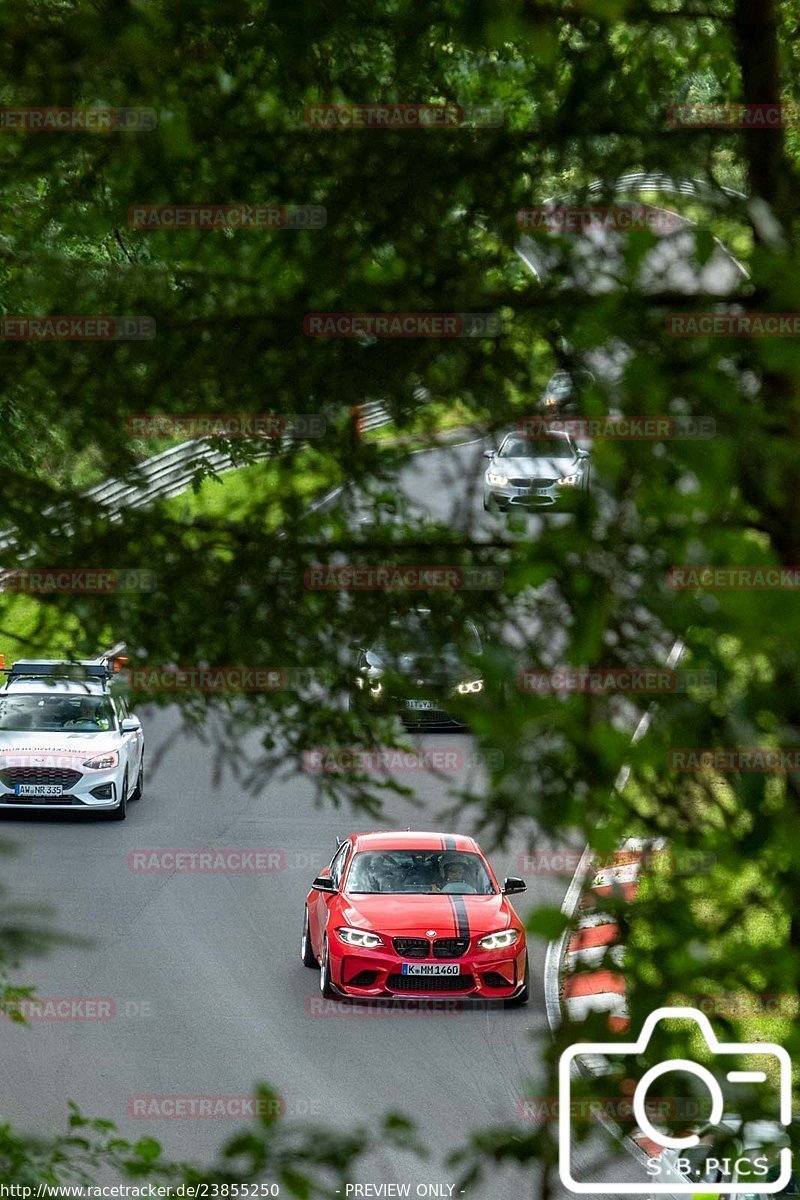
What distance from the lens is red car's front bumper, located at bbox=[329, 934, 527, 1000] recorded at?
45.4 feet

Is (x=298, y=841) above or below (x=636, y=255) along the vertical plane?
below

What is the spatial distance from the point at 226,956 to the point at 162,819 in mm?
4641

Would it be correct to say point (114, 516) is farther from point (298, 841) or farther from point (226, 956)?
point (298, 841)

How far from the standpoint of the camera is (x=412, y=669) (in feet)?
13.6

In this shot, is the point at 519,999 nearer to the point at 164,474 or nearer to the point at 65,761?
the point at 65,761

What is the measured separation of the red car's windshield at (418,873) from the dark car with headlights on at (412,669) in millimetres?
10094

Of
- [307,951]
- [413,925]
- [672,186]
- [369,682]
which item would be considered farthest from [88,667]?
[307,951]

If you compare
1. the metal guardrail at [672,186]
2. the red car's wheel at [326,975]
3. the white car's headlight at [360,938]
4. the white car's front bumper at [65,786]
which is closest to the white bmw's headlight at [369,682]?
the metal guardrail at [672,186]

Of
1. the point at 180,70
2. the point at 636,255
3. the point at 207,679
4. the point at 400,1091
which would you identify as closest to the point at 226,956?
the point at 400,1091

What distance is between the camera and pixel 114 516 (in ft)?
14.6

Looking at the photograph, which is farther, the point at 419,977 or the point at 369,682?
the point at 419,977

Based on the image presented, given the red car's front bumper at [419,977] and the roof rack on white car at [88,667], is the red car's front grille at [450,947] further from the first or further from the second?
the roof rack on white car at [88,667]

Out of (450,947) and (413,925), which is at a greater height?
(413,925)

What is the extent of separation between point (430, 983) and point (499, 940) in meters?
1.04
